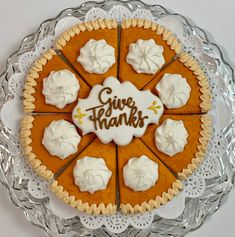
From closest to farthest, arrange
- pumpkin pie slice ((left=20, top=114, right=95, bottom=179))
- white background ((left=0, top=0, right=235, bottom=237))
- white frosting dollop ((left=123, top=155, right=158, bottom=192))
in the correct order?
white frosting dollop ((left=123, top=155, right=158, bottom=192)) < pumpkin pie slice ((left=20, top=114, right=95, bottom=179)) < white background ((left=0, top=0, right=235, bottom=237))

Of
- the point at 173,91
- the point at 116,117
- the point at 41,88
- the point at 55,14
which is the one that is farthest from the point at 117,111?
the point at 55,14

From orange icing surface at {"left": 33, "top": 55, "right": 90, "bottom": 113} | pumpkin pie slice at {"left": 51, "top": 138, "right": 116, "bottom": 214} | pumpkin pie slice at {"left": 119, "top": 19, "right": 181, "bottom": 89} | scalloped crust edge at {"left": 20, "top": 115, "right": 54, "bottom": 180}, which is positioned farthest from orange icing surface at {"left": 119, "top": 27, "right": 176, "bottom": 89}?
scalloped crust edge at {"left": 20, "top": 115, "right": 54, "bottom": 180}

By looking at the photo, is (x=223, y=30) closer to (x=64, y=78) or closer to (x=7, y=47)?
(x=64, y=78)

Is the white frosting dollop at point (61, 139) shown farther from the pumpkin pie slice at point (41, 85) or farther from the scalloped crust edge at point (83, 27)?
the scalloped crust edge at point (83, 27)

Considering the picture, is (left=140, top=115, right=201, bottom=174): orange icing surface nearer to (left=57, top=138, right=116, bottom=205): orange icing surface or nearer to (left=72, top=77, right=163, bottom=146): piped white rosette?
(left=72, top=77, right=163, bottom=146): piped white rosette

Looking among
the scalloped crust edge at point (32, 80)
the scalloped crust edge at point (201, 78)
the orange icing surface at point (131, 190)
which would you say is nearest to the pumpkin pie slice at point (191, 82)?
the scalloped crust edge at point (201, 78)

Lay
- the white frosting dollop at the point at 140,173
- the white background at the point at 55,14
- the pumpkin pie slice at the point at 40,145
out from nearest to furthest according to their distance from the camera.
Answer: the white frosting dollop at the point at 140,173, the pumpkin pie slice at the point at 40,145, the white background at the point at 55,14

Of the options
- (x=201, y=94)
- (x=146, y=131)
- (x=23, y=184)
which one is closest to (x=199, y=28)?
(x=201, y=94)
